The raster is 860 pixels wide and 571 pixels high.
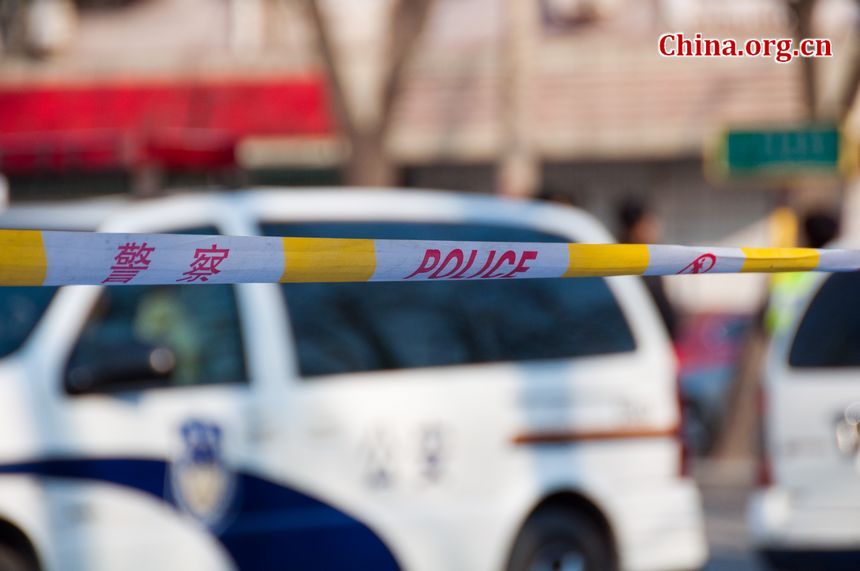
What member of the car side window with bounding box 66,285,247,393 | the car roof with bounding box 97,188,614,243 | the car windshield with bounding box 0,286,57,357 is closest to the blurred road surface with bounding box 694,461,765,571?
the car roof with bounding box 97,188,614,243

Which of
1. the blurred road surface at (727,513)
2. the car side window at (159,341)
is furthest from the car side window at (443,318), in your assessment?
the blurred road surface at (727,513)

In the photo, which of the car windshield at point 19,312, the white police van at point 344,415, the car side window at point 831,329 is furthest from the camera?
the car side window at point 831,329

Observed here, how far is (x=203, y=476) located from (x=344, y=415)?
0.57 metres

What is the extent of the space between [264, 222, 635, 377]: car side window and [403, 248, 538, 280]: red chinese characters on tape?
5.54 ft

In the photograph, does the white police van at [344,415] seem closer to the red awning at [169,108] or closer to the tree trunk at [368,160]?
the tree trunk at [368,160]

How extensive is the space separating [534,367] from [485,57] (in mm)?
16808

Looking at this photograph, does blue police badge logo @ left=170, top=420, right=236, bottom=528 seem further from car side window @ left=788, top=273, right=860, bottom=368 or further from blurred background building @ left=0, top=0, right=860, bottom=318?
blurred background building @ left=0, top=0, right=860, bottom=318

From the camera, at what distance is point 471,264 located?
4.27 meters

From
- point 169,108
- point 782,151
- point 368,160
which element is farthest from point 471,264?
point 169,108

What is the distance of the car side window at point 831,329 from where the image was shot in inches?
272

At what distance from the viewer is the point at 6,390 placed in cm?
533

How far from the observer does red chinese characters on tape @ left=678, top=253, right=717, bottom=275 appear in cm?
488

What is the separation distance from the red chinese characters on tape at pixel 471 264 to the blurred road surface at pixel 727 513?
4.29 m

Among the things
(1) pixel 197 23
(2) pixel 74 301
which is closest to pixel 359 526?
(2) pixel 74 301
